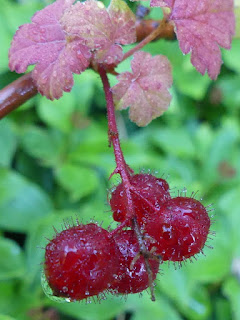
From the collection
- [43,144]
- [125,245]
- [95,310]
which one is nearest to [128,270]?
[125,245]

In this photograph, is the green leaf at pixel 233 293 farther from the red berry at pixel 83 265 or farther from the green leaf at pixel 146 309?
the red berry at pixel 83 265

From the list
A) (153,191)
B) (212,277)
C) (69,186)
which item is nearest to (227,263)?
(212,277)

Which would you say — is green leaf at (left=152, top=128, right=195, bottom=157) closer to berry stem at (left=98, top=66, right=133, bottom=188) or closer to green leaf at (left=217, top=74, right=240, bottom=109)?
green leaf at (left=217, top=74, right=240, bottom=109)

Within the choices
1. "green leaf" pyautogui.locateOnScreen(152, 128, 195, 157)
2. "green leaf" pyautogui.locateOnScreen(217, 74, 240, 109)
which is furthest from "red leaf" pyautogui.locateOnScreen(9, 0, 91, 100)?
"green leaf" pyautogui.locateOnScreen(217, 74, 240, 109)

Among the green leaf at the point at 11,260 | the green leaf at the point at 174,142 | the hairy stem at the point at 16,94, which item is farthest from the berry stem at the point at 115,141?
the green leaf at the point at 174,142

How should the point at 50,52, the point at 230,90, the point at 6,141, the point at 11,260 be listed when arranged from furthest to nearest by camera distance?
the point at 230,90 → the point at 6,141 → the point at 11,260 → the point at 50,52

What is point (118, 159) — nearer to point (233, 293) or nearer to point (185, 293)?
point (185, 293)

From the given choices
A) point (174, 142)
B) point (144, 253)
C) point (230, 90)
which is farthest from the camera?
point (230, 90)

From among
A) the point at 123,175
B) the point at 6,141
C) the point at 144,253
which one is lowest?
the point at 144,253
